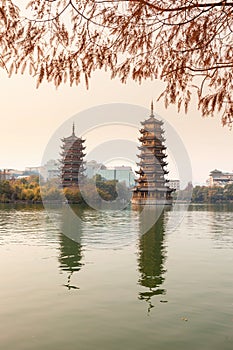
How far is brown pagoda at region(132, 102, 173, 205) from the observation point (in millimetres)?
39031

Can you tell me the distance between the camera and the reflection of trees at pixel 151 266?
6.31 meters

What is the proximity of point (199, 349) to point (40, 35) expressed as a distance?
3.33 metres

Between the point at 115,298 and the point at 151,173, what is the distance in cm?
3350

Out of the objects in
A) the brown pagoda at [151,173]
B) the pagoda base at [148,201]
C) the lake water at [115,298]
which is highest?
the brown pagoda at [151,173]

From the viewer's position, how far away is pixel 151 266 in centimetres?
855

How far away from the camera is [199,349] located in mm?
4008

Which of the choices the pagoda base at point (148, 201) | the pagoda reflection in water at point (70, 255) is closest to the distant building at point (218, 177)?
the pagoda base at point (148, 201)

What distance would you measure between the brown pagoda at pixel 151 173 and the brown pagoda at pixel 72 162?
25.0 feet

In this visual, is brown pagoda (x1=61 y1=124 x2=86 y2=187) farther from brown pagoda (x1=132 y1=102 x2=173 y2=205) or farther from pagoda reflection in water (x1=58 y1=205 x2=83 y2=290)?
pagoda reflection in water (x1=58 y1=205 x2=83 y2=290)

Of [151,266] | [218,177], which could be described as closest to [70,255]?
[151,266]

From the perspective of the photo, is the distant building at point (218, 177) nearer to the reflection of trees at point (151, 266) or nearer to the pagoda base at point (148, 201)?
the pagoda base at point (148, 201)

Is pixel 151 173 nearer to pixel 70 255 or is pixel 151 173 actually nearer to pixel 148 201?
pixel 148 201

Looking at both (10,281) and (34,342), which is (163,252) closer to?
(10,281)

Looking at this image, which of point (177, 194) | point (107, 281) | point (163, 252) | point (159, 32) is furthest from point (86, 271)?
point (177, 194)
